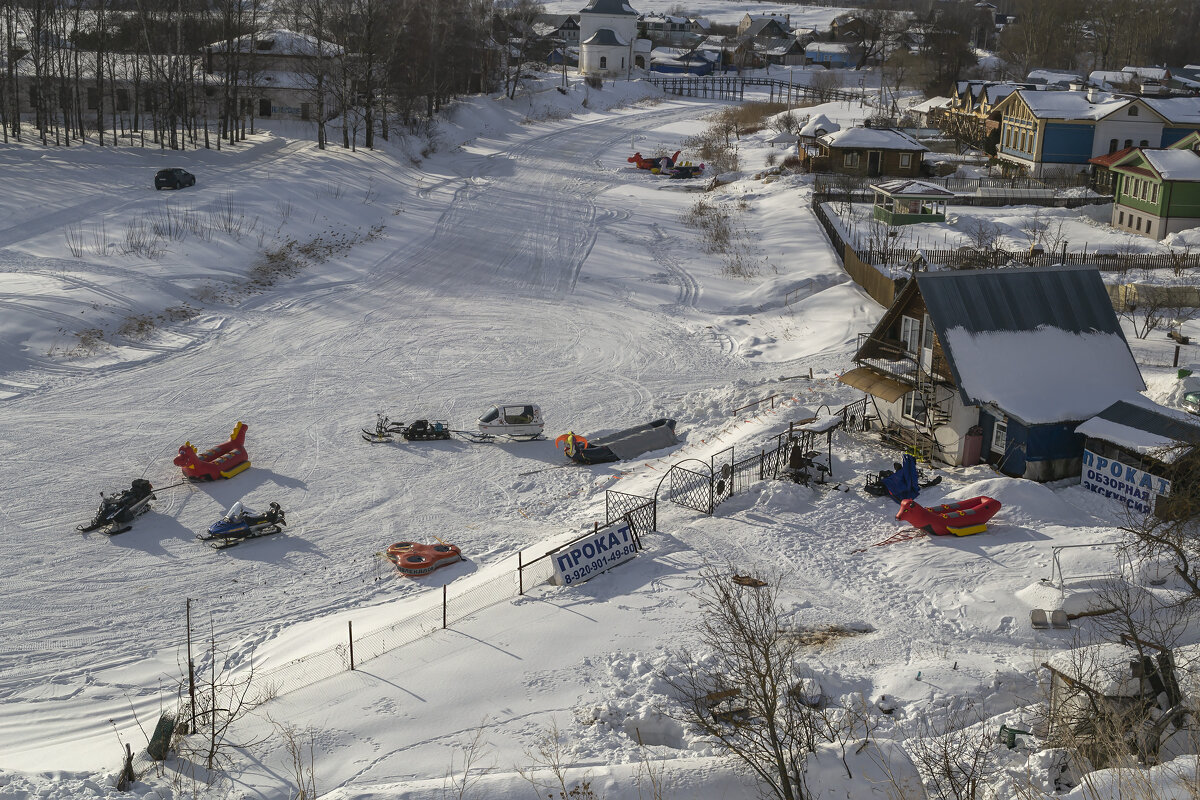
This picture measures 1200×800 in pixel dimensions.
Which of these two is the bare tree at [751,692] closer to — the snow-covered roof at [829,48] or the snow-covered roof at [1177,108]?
the snow-covered roof at [1177,108]

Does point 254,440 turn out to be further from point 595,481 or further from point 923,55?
point 923,55

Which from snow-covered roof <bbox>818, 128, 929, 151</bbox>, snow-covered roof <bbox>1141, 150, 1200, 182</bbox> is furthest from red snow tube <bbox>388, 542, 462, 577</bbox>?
snow-covered roof <bbox>818, 128, 929, 151</bbox>

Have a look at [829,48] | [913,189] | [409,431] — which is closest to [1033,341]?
[409,431]

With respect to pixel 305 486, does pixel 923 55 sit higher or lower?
higher

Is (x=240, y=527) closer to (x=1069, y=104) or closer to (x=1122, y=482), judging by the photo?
(x=1122, y=482)

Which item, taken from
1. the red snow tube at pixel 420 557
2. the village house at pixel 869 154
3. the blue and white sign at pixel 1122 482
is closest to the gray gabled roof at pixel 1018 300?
the blue and white sign at pixel 1122 482

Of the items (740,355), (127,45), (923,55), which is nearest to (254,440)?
(740,355)

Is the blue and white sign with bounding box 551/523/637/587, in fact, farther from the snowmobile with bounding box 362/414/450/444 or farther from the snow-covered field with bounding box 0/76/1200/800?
the snowmobile with bounding box 362/414/450/444
